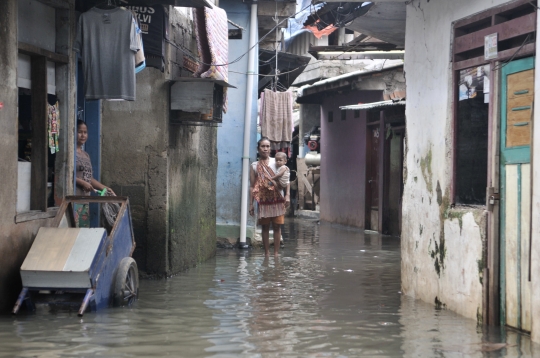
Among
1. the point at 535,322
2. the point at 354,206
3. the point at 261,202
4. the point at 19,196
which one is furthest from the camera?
the point at 354,206

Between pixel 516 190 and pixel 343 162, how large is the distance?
13904mm

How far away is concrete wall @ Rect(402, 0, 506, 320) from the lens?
24.2 feet

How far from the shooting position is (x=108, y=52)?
27.2ft

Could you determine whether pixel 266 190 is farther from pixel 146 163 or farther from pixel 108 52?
pixel 108 52

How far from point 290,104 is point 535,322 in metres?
11.6

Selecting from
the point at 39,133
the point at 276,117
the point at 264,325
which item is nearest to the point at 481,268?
the point at 264,325

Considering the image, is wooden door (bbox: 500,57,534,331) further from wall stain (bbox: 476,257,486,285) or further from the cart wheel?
the cart wheel

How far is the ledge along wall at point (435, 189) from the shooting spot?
24.1ft

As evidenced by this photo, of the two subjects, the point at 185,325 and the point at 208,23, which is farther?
the point at 208,23

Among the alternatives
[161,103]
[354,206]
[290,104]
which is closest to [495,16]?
[161,103]

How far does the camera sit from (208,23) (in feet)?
35.3

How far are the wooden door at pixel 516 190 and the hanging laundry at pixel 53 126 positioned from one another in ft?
14.1

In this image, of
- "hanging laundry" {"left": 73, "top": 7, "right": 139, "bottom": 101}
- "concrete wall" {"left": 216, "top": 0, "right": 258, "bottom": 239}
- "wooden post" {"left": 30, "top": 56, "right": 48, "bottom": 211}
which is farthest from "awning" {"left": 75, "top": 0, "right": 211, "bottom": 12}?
"concrete wall" {"left": 216, "top": 0, "right": 258, "bottom": 239}

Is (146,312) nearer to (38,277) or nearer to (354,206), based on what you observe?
(38,277)
